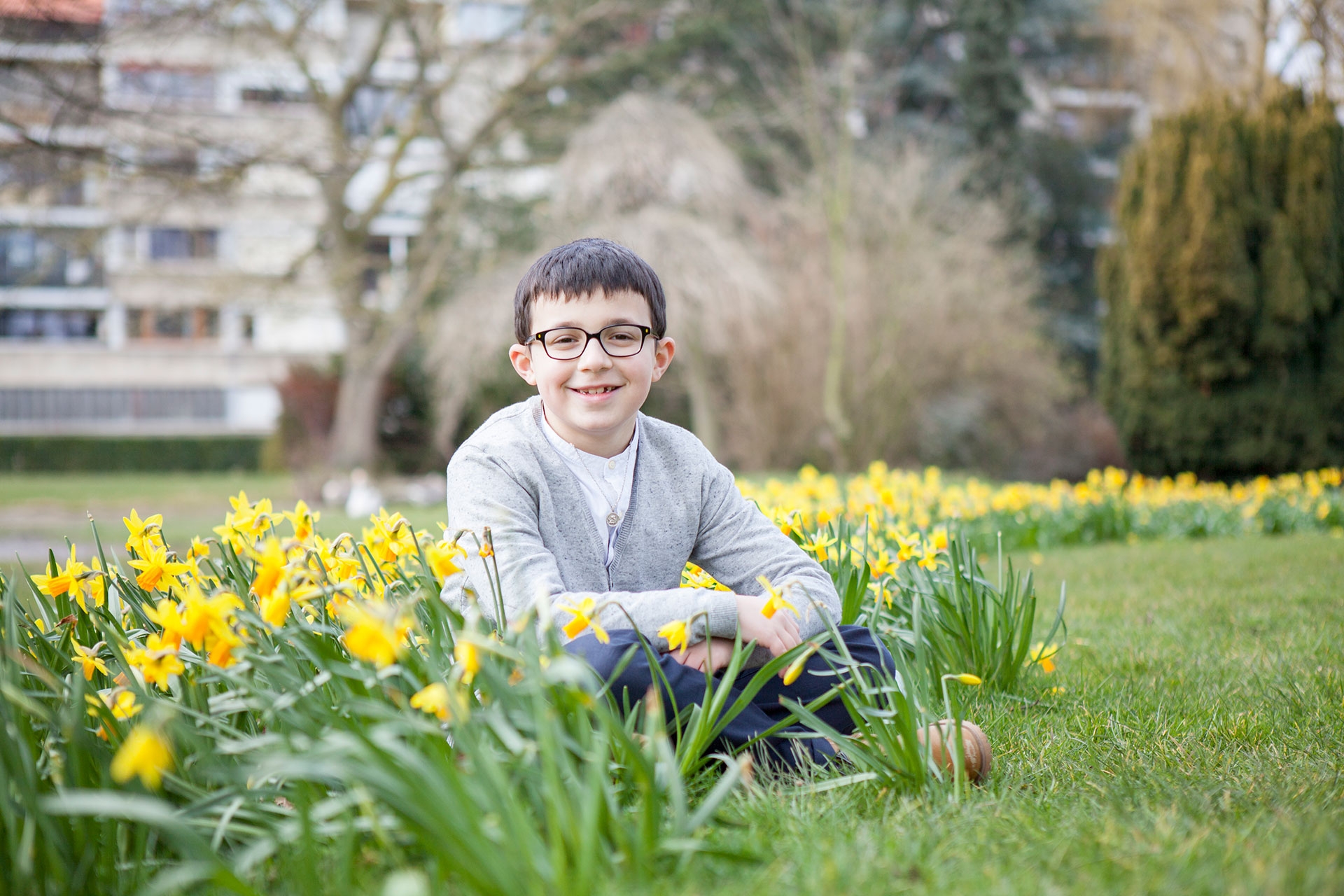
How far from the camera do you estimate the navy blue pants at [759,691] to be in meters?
1.63

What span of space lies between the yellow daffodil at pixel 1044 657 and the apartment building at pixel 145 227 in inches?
192

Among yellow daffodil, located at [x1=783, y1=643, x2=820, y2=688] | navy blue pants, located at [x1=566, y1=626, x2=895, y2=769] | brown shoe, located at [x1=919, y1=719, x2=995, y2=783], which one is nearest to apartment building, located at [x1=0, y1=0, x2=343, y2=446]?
navy blue pants, located at [x1=566, y1=626, x2=895, y2=769]

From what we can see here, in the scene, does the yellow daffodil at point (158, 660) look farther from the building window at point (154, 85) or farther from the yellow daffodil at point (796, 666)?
the building window at point (154, 85)

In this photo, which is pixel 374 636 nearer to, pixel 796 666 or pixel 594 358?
pixel 796 666

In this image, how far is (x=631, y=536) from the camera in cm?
195

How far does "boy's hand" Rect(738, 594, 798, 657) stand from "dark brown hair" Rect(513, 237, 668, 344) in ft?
1.93

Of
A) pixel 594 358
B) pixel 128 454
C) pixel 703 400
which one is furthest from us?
pixel 128 454

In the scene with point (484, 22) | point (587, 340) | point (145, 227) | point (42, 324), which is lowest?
point (587, 340)

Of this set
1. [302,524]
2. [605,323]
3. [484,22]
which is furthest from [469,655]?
[484,22]

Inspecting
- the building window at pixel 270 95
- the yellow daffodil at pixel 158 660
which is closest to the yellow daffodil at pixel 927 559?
the yellow daffodil at pixel 158 660

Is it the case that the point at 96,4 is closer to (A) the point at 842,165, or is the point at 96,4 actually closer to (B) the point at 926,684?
(A) the point at 842,165

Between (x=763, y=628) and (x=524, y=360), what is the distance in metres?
0.80

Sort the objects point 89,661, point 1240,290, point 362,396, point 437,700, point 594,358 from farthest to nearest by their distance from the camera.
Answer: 1. point 362,396
2. point 1240,290
3. point 594,358
4. point 89,661
5. point 437,700

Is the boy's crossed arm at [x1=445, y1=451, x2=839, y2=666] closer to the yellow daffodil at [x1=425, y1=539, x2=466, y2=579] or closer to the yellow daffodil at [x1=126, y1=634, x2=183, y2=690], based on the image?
the yellow daffodil at [x1=425, y1=539, x2=466, y2=579]
